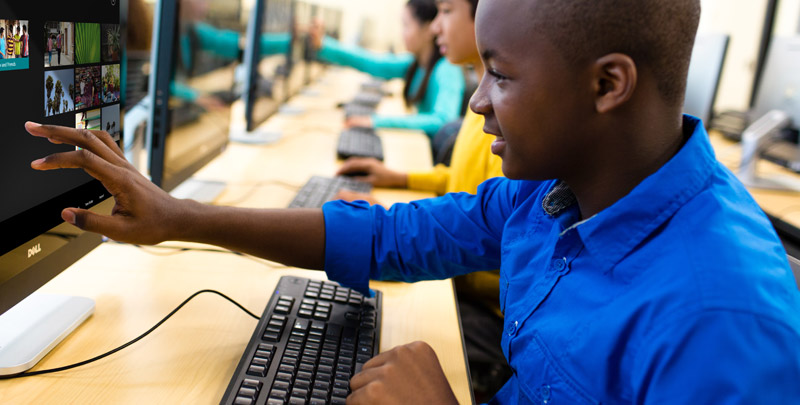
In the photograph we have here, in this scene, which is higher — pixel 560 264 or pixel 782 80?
pixel 782 80

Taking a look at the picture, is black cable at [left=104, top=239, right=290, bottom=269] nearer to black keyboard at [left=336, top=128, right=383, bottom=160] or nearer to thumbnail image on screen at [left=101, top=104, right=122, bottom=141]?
thumbnail image on screen at [left=101, top=104, right=122, bottom=141]

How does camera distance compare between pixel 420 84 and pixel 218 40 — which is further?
pixel 420 84

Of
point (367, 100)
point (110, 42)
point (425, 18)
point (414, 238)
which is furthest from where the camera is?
point (367, 100)

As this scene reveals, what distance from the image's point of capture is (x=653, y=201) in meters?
0.60

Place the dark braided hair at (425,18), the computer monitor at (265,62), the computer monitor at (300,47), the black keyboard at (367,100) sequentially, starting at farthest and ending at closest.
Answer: the black keyboard at (367,100), the dark braided hair at (425,18), the computer monitor at (300,47), the computer monitor at (265,62)

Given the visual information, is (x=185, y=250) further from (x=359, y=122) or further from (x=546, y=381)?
(x=359, y=122)

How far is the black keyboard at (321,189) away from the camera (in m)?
1.28

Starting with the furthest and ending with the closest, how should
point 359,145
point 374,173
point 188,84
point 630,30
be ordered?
point 359,145 < point 374,173 < point 188,84 < point 630,30

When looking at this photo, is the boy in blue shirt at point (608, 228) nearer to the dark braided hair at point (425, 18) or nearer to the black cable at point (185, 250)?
the black cable at point (185, 250)

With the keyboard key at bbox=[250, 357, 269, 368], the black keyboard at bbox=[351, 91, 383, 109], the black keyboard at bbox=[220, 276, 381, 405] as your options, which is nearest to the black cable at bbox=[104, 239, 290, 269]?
the black keyboard at bbox=[220, 276, 381, 405]

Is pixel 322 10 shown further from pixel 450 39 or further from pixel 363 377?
pixel 363 377

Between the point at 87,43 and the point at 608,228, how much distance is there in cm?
67

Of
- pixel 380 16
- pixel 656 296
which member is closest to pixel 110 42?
pixel 656 296

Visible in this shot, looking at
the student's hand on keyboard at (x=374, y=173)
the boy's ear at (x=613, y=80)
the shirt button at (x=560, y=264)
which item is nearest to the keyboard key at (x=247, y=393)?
the shirt button at (x=560, y=264)
